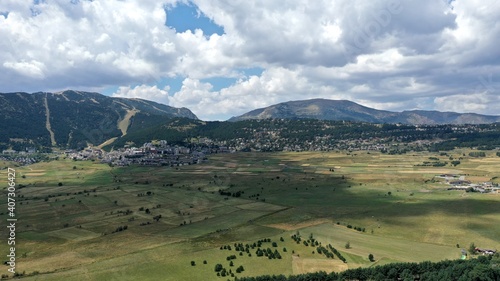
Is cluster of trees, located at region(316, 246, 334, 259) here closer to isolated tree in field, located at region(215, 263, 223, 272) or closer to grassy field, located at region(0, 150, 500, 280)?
grassy field, located at region(0, 150, 500, 280)

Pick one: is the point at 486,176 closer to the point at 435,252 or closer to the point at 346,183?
the point at 346,183

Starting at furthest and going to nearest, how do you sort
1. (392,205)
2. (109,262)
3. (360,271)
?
(392,205), (109,262), (360,271)

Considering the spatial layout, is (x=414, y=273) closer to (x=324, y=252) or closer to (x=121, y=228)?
(x=324, y=252)

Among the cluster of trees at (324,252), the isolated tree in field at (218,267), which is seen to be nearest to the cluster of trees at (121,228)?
the isolated tree in field at (218,267)

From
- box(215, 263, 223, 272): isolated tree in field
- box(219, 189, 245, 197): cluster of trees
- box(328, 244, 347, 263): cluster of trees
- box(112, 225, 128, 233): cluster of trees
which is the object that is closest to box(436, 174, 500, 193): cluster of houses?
box(219, 189, 245, 197): cluster of trees

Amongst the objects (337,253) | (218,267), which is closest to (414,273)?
(337,253)

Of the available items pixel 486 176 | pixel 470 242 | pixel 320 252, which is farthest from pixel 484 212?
pixel 486 176
